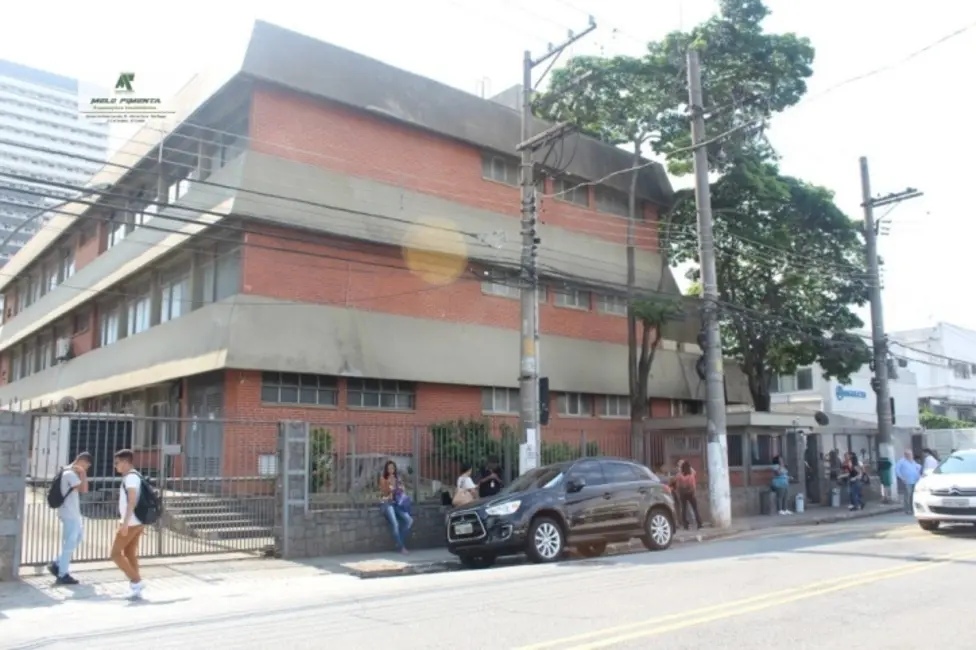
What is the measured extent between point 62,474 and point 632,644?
826 cm

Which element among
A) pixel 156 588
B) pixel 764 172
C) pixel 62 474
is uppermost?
pixel 764 172

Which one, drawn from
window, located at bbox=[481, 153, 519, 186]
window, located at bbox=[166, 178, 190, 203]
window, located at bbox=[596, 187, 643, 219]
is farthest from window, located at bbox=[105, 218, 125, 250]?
window, located at bbox=[596, 187, 643, 219]

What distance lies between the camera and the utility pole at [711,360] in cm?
1942

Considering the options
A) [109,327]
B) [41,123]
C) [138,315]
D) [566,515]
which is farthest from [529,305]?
[109,327]

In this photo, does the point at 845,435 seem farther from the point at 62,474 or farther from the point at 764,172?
the point at 62,474

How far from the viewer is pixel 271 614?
9.09 m

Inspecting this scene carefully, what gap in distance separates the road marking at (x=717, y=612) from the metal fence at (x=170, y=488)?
8.66 meters

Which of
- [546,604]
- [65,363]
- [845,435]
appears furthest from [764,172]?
[65,363]

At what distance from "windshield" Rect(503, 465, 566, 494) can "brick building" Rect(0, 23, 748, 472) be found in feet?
10.4

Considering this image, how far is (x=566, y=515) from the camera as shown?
46.1 feet

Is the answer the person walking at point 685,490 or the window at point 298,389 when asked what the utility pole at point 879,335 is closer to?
the person walking at point 685,490

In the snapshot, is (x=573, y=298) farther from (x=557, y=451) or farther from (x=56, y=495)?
(x=56, y=495)

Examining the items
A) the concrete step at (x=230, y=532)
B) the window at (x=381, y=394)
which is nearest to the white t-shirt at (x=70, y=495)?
the concrete step at (x=230, y=532)

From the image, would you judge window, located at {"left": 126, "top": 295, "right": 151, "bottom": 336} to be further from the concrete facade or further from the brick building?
the concrete facade
